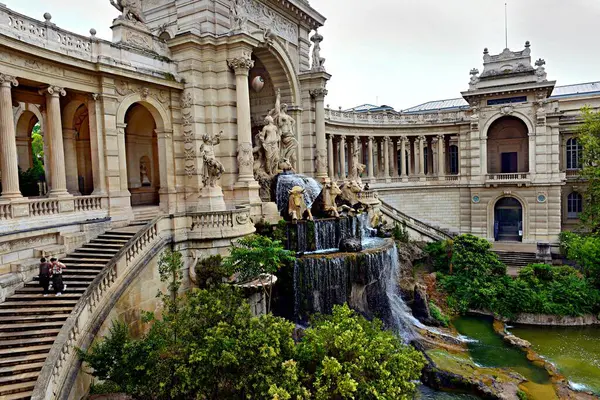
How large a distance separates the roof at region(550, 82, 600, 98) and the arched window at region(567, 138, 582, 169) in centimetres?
1215

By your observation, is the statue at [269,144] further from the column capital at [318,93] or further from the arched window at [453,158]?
the arched window at [453,158]

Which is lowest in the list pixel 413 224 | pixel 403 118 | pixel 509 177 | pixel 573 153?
pixel 413 224

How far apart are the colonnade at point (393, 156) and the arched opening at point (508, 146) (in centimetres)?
405

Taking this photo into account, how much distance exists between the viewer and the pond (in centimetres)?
1754

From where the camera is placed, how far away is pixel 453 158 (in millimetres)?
46031

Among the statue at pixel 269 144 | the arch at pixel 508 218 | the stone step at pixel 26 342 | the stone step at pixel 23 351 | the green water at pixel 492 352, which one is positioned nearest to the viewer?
the stone step at pixel 23 351

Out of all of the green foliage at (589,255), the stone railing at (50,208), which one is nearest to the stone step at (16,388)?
the stone railing at (50,208)

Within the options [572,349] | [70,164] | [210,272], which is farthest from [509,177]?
[70,164]

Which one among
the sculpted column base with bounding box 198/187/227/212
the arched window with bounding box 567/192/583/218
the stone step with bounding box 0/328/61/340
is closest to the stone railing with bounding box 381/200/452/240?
the arched window with bounding box 567/192/583/218

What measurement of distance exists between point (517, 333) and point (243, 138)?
18.9 m

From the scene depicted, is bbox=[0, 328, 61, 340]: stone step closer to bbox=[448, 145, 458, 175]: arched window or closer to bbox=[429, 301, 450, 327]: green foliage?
bbox=[429, 301, 450, 327]: green foliage

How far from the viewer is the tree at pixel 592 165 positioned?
34281mm

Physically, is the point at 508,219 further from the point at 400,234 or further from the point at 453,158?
the point at 400,234

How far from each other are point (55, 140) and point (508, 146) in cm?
3994
